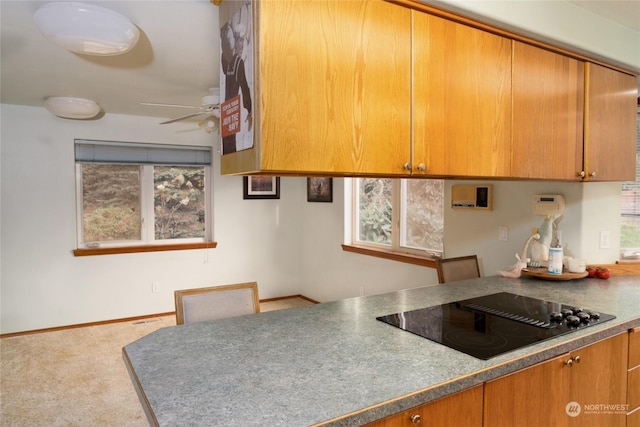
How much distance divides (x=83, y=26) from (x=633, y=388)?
2950 millimetres

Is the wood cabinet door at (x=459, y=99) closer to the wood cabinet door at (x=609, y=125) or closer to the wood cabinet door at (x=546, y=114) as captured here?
the wood cabinet door at (x=546, y=114)

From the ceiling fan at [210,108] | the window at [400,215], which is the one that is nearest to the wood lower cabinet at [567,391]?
the window at [400,215]

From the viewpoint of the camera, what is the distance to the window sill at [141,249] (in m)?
4.45

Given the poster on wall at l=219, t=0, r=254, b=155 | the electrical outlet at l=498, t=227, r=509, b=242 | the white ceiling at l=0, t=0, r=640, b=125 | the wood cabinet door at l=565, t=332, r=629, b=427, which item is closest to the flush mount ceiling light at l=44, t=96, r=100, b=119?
the white ceiling at l=0, t=0, r=640, b=125

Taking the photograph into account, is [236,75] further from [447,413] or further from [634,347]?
[634,347]

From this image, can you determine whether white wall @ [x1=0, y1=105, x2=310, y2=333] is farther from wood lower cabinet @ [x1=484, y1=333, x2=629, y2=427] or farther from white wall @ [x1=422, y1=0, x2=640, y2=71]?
wood lower cabinet @ [x1=484, y1=333, x2=629, y2=427]

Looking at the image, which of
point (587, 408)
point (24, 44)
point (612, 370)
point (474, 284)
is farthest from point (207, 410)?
point (24, 44)

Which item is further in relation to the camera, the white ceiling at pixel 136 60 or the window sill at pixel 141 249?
the window sill at pixel 141 249

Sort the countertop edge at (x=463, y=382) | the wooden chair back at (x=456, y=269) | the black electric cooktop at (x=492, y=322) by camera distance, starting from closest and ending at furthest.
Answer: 1. the countertop edge at (x=463, y=382)
2. the black electric cooktop at (x=492, y=322)
3. the wooden chair back at (x=456, y=269)

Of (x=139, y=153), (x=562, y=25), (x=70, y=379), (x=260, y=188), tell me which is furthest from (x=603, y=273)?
(x=139, y=153)

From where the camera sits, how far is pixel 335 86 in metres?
1.38

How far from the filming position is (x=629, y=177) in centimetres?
248

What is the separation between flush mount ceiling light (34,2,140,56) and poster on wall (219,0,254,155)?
774mm

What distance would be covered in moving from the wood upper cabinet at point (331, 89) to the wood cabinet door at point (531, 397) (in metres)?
0.80
